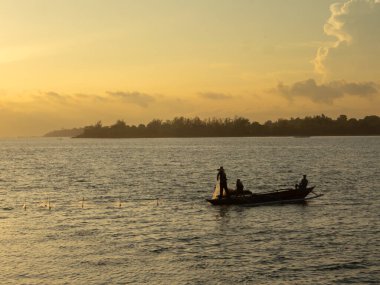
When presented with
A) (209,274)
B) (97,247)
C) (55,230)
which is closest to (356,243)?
(209,274)

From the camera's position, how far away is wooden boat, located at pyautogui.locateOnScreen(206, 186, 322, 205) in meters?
45.3

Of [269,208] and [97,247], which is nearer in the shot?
[97,247]

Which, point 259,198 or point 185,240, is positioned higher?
point 259,198

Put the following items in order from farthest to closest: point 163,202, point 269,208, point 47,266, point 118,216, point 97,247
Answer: point 163,202 → point 269,208 → point 118,216 → point 97,247 → point 47,266

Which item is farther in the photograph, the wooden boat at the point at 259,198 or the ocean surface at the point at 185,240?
the wooden boat at the point at 259,198

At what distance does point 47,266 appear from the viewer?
25000mm

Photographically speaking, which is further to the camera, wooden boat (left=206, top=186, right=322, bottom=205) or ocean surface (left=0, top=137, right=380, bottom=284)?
wooden boat (left=206, top=186, right=322, bottom=205)

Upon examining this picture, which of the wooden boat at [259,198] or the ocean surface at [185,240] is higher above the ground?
the wooden boat at [259,198]

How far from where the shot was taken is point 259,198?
1802 inches

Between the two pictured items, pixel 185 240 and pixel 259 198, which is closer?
pixel 185 240

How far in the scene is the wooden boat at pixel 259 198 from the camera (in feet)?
149

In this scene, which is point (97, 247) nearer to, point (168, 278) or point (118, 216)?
point (168, 278)

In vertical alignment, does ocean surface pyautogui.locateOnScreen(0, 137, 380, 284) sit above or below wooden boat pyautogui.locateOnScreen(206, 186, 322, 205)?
below

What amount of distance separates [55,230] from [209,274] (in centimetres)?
1473
